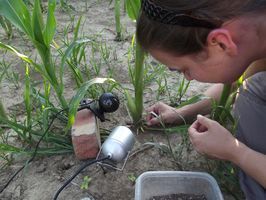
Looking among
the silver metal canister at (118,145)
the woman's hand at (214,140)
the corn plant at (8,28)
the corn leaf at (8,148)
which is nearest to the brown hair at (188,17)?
the woman's hand at (214,140)

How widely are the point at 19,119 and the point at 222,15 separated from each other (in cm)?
91

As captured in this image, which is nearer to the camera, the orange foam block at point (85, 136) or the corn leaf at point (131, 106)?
the orange foam block at point (85, 136)

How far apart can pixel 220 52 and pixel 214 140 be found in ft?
0.97

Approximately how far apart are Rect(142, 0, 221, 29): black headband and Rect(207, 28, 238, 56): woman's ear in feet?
0.06

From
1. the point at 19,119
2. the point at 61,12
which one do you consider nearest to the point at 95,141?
the point at 19,119

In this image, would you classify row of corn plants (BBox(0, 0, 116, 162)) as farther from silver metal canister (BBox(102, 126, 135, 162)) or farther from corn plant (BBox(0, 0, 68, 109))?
silver metal canister (BBox(102, 126, 135, 162))

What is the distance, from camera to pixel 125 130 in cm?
121

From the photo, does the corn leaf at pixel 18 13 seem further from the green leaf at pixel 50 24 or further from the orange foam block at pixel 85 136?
the orange foam block at pixel 85 136

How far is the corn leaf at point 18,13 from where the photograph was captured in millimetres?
1113

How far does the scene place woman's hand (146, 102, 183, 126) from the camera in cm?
130

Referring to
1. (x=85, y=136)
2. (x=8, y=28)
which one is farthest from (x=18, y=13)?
(x=8, y=28)

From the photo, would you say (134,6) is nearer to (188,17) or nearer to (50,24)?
(50,24)

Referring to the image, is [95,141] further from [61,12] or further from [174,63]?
[61,12]

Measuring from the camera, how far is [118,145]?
116 cm
